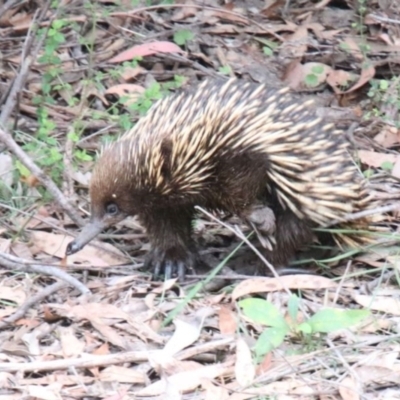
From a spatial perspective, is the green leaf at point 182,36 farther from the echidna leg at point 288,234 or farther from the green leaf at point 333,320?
the green leaf at point 333,320

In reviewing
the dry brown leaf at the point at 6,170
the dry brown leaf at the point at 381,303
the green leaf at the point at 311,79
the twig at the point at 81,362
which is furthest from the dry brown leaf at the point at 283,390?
the green leaf at the point at 311,79

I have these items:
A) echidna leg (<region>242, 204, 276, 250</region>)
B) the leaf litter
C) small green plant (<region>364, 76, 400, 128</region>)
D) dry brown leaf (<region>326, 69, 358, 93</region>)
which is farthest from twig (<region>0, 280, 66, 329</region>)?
dry brown leaf (<region>326, 69, 358, 93</region>)

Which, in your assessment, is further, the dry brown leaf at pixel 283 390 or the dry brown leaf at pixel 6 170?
the dry brown leaf at pixel 6 170

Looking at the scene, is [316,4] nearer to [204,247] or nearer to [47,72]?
[47,72]

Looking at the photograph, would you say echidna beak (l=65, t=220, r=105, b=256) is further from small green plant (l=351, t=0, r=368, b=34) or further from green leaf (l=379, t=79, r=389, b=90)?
small green plant (l=351, t=0, r=368, b=34)

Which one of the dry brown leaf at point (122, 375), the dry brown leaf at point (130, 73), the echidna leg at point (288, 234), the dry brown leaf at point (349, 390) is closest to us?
the dry brown leaf at point (349, 390)

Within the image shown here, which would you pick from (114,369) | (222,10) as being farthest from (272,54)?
(114,369)

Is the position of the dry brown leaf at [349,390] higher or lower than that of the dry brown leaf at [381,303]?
higher
